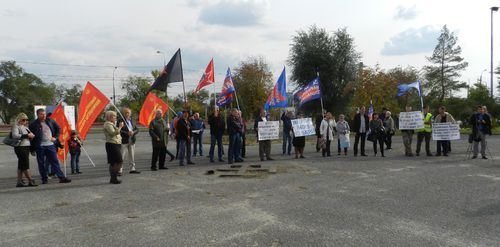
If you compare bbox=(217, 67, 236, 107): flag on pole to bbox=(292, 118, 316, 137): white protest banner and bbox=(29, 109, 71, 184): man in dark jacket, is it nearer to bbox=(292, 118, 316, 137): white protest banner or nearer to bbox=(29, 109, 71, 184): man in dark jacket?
bbox=(292, 118, 316, 137): white protest banner

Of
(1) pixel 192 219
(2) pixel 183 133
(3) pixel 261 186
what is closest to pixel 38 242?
(1) pixel 192 219

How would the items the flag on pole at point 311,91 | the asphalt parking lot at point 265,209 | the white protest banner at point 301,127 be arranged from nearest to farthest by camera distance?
1. the asphalt parking lot at point 265,209
2. the white protest banner at point 301,127
3. the flag on pole at point 311,91

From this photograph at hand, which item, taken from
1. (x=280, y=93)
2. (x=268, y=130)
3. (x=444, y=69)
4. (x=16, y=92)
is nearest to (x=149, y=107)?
(x=268, y=130)

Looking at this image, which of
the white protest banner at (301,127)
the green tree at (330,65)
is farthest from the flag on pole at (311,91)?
the green tree at (330,65)

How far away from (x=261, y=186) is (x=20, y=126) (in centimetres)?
578

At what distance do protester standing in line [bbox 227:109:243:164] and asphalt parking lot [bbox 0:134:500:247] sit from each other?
2.09 meters

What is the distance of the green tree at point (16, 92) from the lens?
7625cm

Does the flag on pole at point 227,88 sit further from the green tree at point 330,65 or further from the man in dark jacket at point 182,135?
Answer: the green tree at point 330,65

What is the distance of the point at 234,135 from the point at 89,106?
15.1ft

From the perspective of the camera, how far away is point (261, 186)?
9031mm

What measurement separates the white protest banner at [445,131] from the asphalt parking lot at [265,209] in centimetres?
319

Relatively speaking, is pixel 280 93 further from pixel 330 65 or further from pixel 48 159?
pixel 330 65

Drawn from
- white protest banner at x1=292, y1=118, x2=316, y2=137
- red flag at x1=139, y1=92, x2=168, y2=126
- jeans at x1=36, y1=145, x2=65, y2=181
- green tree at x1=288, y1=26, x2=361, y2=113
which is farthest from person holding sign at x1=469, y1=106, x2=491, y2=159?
green tree at x1=288, y1=26, x2=361, y2=113

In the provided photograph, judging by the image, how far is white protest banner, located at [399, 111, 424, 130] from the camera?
47.5 feet
